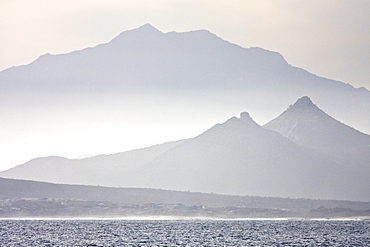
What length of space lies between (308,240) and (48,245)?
166ft

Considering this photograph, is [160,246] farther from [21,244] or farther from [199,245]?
[21,244]

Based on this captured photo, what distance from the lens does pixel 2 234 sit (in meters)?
157

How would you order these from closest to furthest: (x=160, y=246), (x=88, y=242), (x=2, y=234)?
(x=160, y=246)
(x=88, y=242)
(x=2, y=234)

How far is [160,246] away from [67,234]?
42.1m

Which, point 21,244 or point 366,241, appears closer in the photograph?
Result: point 21,244

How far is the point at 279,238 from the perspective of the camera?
5910 inches

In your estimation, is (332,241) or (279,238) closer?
Answer: (332,241)

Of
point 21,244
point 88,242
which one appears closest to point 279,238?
point 88,242

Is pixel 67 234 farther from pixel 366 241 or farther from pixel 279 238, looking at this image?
pixel 366 241

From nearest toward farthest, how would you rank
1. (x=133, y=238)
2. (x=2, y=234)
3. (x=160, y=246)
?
1. (x=160, y=246)
2. (x=133, y=238)
3. (x=2, y=234)

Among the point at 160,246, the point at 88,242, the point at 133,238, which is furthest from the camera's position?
the point at 133,238

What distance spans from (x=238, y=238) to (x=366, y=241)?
25.8 m

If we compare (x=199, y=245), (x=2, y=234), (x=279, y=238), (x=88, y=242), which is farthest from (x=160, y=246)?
(x=2, y=234)

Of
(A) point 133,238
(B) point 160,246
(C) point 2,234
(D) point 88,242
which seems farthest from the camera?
(C) point 2,234
